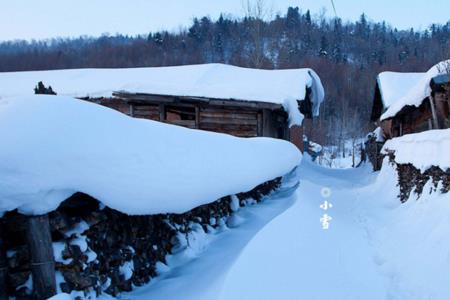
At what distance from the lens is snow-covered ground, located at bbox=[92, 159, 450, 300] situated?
3441mm

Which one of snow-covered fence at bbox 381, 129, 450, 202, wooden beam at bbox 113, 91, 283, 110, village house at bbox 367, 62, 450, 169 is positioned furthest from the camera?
wooden beam at bbox 113, 91, 283, 110

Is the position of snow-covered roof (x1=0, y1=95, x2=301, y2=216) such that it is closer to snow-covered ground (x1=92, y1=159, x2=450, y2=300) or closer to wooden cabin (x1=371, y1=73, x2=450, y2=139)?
snow-covered ground (x1=92, y1=159, x2=450, y2=300)

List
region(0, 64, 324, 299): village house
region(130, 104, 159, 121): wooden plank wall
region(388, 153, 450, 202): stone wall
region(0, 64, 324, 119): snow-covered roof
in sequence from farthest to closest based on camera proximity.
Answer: region(130, 104, 159, 121): wooden plank wall → region(0, 64, 324, 119): snow-covered roof → region(388, 153, 450, 202): stone wall → region(0, 64, 324, 299): village house

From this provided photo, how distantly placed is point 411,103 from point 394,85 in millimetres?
10224

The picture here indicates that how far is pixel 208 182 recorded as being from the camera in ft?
13.9

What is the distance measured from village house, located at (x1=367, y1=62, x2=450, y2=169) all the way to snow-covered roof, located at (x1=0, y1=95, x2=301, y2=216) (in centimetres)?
801

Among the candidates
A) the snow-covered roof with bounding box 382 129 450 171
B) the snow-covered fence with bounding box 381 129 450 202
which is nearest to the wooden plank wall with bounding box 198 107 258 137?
the snow-covered fence with bounding box 381 129 450 202

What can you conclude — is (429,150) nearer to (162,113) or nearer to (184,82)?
(162,113)

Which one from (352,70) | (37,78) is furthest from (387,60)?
(37,78)

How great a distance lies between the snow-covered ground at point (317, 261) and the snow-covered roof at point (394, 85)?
14.3m

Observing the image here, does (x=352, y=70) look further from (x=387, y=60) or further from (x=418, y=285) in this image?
(x=418, y=285)

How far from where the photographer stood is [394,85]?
2083cm

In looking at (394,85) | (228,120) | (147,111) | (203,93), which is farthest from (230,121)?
(394,85)

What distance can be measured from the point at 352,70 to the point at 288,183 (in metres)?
63.4
